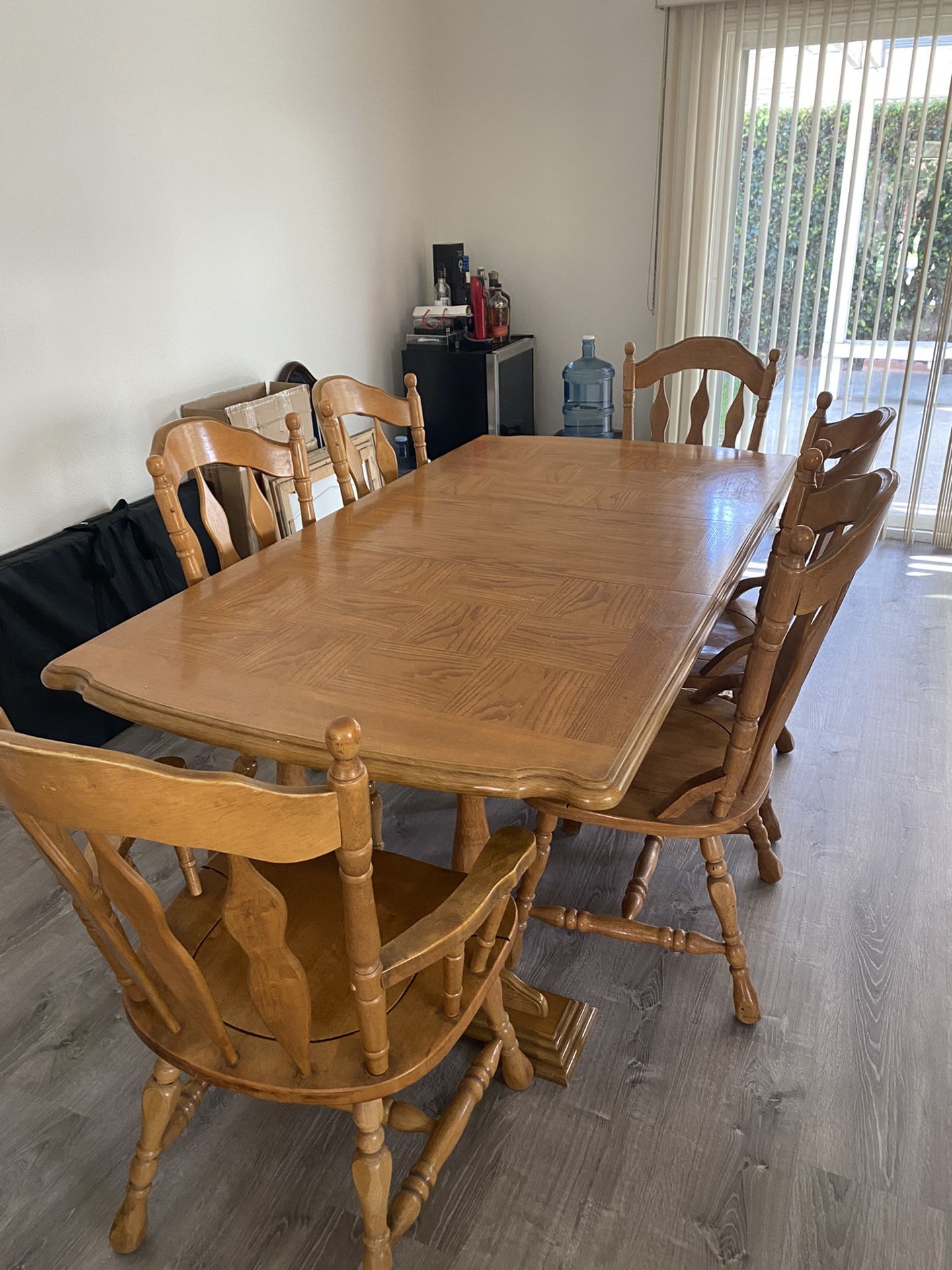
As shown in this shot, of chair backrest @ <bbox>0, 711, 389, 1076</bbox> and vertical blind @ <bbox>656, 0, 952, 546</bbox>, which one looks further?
vertical blind @ <bbox>656, 0, 952, 546</bbox>

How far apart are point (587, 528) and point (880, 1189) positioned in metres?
1.29

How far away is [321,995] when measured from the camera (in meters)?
1.18

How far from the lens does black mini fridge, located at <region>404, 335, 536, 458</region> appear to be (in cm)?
402

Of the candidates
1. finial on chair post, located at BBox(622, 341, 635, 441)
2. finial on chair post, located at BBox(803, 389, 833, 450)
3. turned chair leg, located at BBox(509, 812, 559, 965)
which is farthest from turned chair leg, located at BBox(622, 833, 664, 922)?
finial on chair post, located at BBox(622, 341, 635, 441)

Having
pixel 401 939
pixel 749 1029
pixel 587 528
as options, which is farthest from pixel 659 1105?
pixel 587 528

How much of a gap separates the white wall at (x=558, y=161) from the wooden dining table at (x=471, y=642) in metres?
2.35

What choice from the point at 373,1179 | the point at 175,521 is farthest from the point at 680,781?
the point at 175,521

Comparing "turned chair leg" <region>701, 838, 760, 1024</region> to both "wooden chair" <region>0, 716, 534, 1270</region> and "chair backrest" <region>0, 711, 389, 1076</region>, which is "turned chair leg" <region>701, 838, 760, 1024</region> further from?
Result: "chair backrest" <region>0, 711, 389, 1076</region>

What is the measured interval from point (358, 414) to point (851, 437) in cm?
125

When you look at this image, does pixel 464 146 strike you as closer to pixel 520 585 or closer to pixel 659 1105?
pixel 520 585

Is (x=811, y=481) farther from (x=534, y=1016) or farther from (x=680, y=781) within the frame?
(x=534, y=1016)

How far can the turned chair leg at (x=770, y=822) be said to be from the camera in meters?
2.11

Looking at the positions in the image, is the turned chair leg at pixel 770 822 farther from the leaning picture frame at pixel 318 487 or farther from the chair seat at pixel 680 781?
the leaning picture frame at pixel 318 487

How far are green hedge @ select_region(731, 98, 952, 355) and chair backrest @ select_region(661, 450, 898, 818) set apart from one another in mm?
2514
